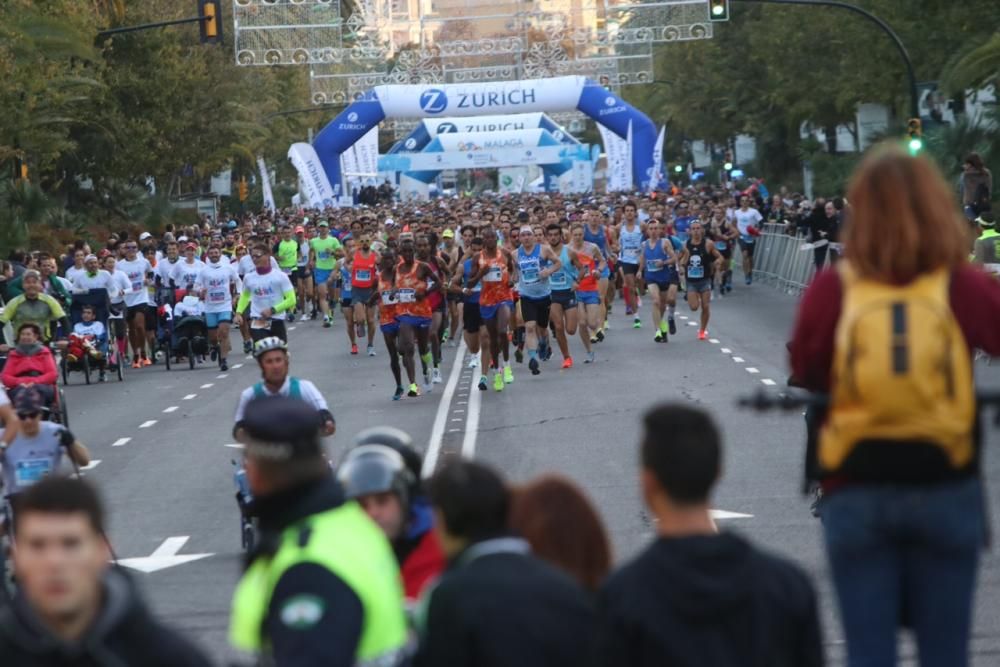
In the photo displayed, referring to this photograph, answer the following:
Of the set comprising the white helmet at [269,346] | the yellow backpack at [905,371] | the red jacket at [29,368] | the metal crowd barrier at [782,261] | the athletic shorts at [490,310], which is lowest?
the metal crowd barrier at [782,261]

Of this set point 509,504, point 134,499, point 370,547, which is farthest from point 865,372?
point 134,499

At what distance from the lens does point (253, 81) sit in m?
76.2

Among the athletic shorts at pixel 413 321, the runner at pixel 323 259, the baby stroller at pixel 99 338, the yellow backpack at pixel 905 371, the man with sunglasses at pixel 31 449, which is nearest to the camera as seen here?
the yellow backpack at pixel 905 371

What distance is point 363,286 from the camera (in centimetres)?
2967

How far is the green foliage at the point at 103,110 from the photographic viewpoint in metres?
38.5

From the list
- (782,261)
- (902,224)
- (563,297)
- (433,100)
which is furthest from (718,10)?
(902,224)

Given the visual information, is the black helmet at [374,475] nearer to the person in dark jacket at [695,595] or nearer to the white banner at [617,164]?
the person in dark jacket at [695,595]

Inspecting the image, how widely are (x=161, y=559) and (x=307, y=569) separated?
8349 millimetres

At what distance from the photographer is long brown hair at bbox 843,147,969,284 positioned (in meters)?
5.00

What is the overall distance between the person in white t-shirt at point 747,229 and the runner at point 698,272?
1324 cm

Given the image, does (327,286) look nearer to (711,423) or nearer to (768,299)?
(768,299)

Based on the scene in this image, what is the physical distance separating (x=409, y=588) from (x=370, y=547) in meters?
1.47

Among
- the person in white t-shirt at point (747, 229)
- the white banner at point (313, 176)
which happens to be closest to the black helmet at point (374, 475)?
the person in white t-shirt at point (747, 229)

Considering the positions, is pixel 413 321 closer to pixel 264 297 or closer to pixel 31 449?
pixel 264 297
